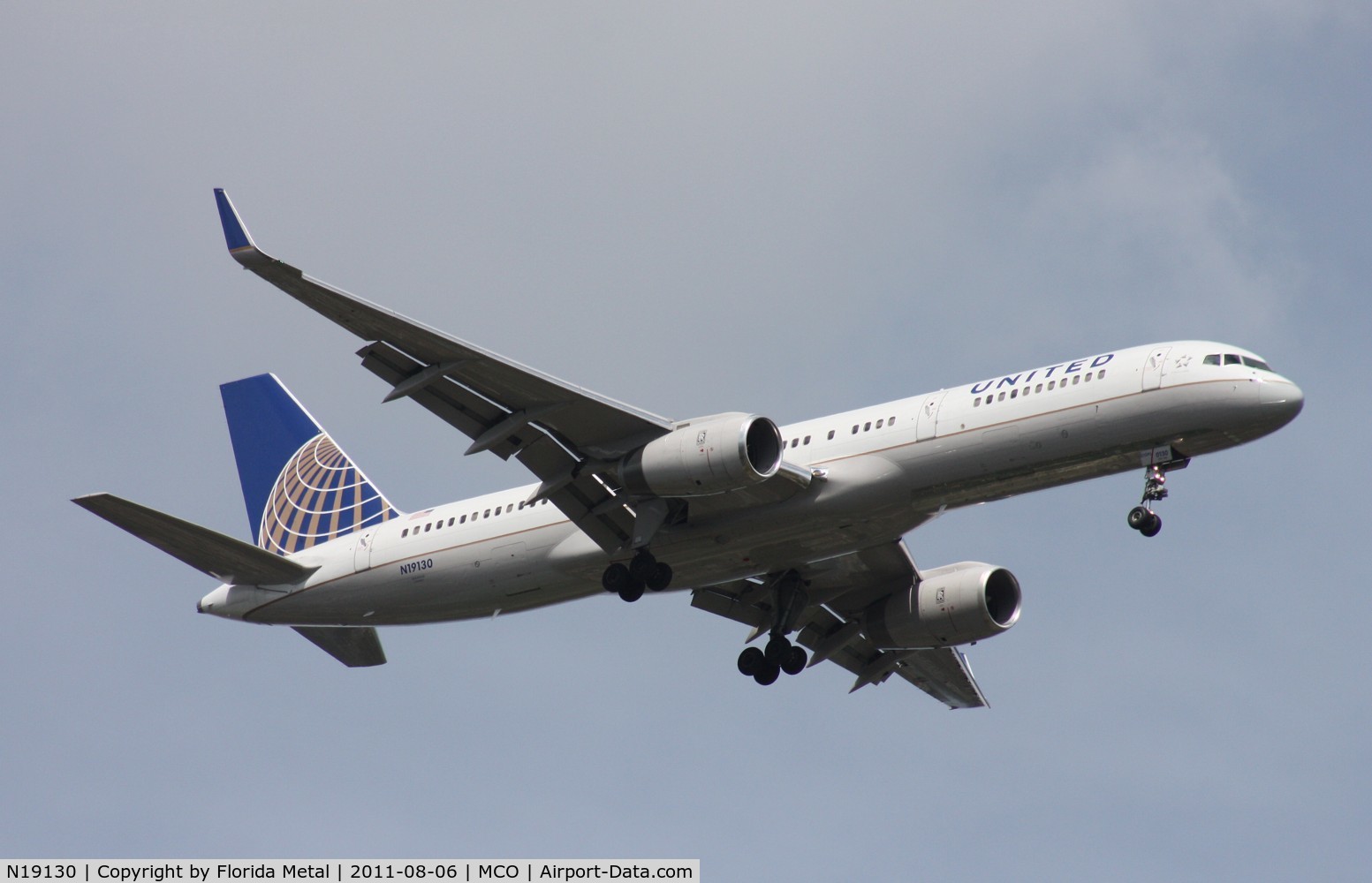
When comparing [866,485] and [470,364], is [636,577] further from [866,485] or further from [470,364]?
[470,364]

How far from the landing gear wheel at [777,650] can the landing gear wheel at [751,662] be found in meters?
0.16

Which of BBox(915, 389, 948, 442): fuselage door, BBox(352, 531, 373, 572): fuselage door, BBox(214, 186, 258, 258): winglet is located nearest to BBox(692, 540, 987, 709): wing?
BBox(915, 389, 948, 442): fuselage door

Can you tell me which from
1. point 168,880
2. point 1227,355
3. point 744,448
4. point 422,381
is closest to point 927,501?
point 744,448

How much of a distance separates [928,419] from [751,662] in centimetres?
911

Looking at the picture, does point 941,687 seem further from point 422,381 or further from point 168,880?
point 168,880

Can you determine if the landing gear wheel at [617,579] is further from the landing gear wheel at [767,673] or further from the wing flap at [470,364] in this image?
the landing gear wheel at [767,673]

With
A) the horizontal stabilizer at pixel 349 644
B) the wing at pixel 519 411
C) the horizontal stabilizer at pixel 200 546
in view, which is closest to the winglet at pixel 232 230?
the wing at pixel 519 411

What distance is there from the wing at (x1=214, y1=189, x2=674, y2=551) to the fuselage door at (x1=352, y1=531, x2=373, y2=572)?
5003mm

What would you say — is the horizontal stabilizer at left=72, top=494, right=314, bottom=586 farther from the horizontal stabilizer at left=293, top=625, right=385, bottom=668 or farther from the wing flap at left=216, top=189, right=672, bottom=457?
the wing flap at left=216, top=189, right=672, bottom=457

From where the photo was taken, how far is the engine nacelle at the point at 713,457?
29562 millimetres

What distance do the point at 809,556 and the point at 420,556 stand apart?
318 inches

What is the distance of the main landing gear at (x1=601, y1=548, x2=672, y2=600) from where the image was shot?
32.3 meters

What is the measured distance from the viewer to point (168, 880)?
27469mm

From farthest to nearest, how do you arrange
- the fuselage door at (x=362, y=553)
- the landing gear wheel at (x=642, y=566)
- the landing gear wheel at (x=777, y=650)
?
the landing gear wheel at (x=777, y=650) < the fuselage door at (x=362, y=553) < the landing gear wheel at (x=642, y=566)
